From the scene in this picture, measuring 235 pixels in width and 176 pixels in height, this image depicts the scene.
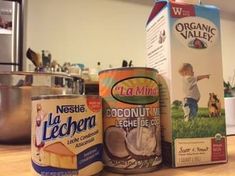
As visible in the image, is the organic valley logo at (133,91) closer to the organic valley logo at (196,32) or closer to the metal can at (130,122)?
the metal can at (130,122)

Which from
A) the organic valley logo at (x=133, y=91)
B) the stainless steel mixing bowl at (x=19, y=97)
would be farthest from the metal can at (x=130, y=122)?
the stainless steel mixing bowl at (x=19, y=97)

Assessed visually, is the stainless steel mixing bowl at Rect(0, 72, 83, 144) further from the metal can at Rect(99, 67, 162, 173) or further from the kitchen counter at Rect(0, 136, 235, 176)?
the metal can at Rect(99, 67, 162, 173)

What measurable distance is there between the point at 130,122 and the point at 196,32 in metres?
0.18

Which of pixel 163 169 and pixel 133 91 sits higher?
pixel 133 91

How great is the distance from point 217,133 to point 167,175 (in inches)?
4.8

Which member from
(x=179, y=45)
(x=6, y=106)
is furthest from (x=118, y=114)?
(x=6, y=106)

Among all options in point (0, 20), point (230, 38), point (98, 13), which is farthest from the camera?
point (230, 38)

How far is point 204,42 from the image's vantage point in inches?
17.2

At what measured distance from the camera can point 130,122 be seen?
0.37 m

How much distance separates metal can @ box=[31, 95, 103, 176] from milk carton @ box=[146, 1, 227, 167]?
0.44ft

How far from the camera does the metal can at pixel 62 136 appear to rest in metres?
0.32

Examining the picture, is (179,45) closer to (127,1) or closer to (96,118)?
(96,118)

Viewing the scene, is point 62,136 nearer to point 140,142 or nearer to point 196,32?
point 140,142

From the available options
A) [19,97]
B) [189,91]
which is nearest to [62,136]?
[189,91]
